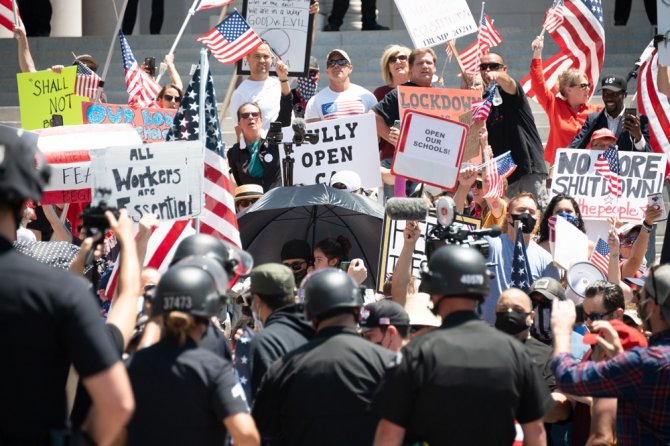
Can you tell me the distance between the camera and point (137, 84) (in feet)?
44.7

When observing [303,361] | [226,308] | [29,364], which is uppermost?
[29,364]

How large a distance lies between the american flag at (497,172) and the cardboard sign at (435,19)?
1.66 m

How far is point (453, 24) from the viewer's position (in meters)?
12.2

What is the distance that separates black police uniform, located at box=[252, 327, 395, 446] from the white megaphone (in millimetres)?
3055

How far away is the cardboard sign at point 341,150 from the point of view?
10.4m

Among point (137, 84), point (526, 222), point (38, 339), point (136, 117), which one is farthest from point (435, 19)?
point (38, 339)

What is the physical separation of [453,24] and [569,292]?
162 inches

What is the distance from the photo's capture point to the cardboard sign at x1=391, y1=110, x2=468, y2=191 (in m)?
9.44

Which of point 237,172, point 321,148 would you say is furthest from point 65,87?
point 321,148

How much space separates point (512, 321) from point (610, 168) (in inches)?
155

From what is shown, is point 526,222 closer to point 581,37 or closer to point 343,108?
point 343,108

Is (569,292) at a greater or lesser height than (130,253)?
lesser

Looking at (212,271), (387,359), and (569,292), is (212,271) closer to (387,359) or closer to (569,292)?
(387,359)

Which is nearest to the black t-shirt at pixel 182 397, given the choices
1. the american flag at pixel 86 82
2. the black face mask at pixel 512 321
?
the black face mask at pixel 512 321
